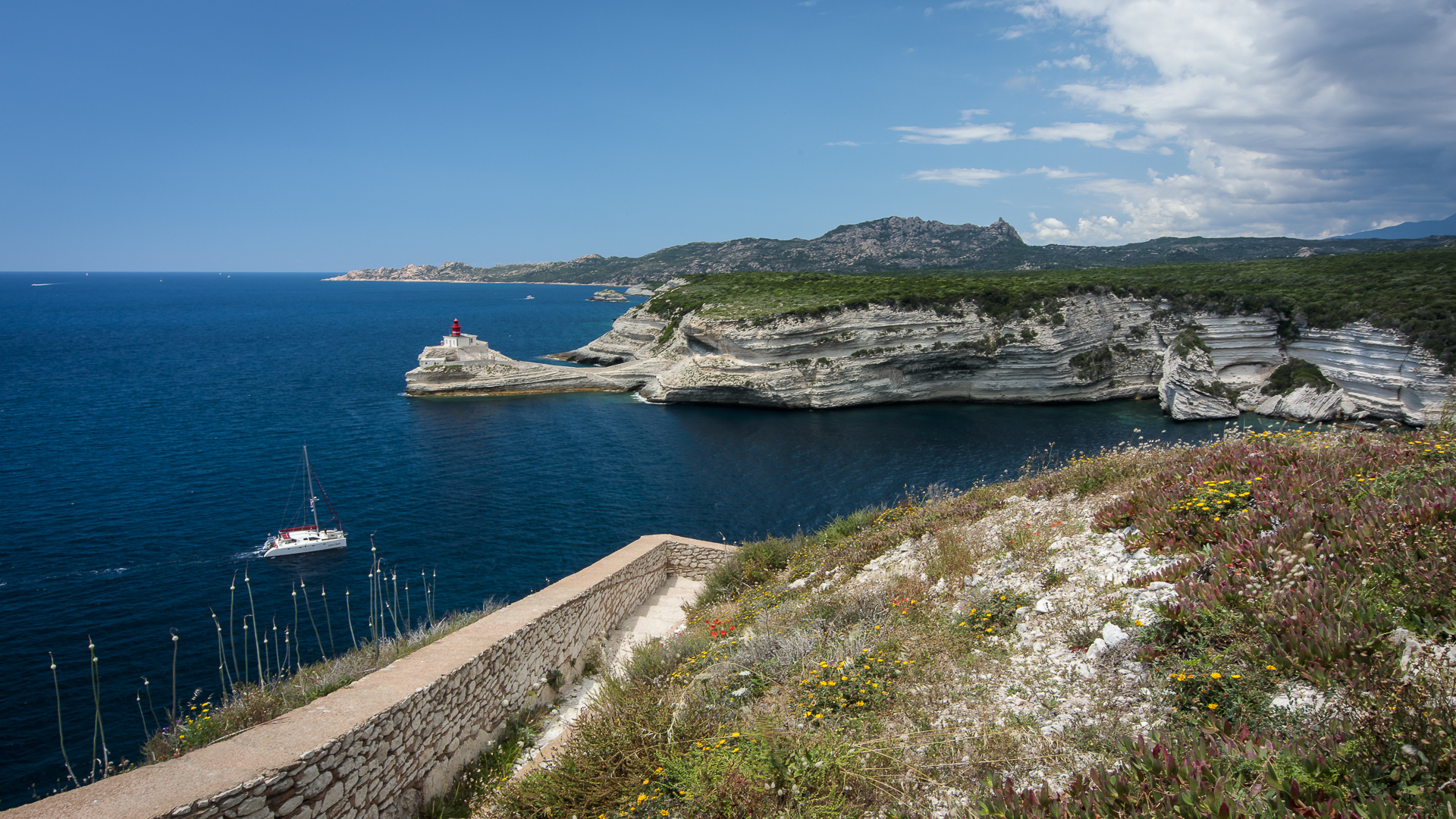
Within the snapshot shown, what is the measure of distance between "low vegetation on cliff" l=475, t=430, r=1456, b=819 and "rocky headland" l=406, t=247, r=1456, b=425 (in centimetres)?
3731

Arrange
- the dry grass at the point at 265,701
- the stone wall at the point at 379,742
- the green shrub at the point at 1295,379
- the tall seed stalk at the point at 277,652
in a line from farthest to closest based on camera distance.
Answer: the green shrub at the point at 1295,379, the tall seed stalk at the point at 277,652, the dry grass at the point at 265,701, the stone wall at the point at 379,742

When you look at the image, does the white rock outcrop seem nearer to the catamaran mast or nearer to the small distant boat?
the small distant boat

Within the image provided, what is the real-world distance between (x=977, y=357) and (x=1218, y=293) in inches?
665

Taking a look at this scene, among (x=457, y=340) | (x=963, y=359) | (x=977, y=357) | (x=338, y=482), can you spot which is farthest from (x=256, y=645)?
(x=977, y=357)


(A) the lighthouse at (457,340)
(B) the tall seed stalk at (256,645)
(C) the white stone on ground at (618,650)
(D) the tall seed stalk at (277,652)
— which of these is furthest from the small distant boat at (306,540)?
(A) the lighthouse at (457,340)

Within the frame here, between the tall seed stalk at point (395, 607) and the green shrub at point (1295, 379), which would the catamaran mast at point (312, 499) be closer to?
the tall seed stalk at point (395, 607)

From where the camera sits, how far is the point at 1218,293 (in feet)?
148

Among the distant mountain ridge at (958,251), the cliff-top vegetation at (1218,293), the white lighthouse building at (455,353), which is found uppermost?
the distant mountain ridge at (958,251)

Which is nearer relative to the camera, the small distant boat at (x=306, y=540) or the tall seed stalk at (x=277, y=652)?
the tall seed stalk at (x=277, y=652)

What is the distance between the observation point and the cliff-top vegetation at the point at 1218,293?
3641 cm

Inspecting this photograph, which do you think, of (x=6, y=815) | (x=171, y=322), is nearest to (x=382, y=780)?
(x=6, y=815)

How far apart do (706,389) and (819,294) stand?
12863 millimetres

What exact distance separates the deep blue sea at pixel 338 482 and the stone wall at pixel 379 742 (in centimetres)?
995

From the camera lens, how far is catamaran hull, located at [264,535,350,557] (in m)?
21.5
